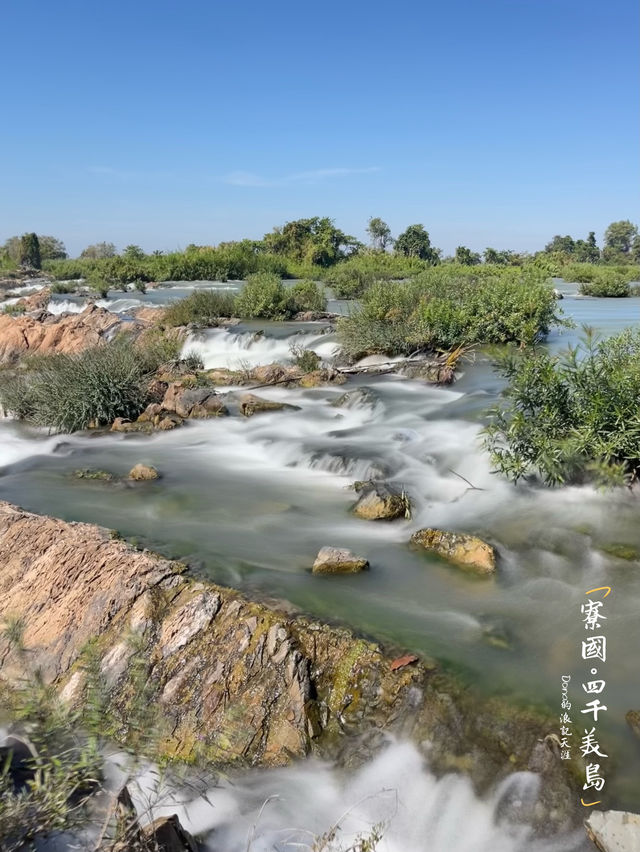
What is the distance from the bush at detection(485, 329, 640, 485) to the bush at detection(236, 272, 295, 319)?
57.1 feet

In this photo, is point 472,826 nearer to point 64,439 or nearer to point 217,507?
point 217,507

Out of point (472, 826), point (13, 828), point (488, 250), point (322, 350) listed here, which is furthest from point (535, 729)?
point (488, 250)

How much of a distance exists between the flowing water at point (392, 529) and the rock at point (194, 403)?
57 centimetres

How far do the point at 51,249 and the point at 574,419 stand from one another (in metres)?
99.9

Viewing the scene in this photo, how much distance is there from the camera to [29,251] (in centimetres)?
7144

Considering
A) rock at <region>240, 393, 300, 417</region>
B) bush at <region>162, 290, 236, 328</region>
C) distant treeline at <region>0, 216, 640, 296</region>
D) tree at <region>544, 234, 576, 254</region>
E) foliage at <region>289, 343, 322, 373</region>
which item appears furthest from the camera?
tree at <region>544, 234, 576, 254</region>

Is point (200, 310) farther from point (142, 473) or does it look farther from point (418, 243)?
Result: point (418, 243)

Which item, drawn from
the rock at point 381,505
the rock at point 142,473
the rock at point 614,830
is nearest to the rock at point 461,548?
the rock at point 381,505

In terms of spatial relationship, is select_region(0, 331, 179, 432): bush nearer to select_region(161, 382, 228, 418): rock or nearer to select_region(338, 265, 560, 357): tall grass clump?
select_region(161, 382, 228, 418): rock

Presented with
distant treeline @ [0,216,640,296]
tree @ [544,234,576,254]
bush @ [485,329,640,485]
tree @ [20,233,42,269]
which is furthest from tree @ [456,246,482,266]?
bush @ [485,329,640,485]

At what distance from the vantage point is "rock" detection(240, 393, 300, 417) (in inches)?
499

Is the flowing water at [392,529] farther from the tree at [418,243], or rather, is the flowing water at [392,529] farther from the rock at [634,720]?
the tree at [418,243]

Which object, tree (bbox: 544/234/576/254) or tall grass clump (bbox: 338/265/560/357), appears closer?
tall grass clump (bbox: 338/265/560/357)

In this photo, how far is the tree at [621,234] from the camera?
98000mm
